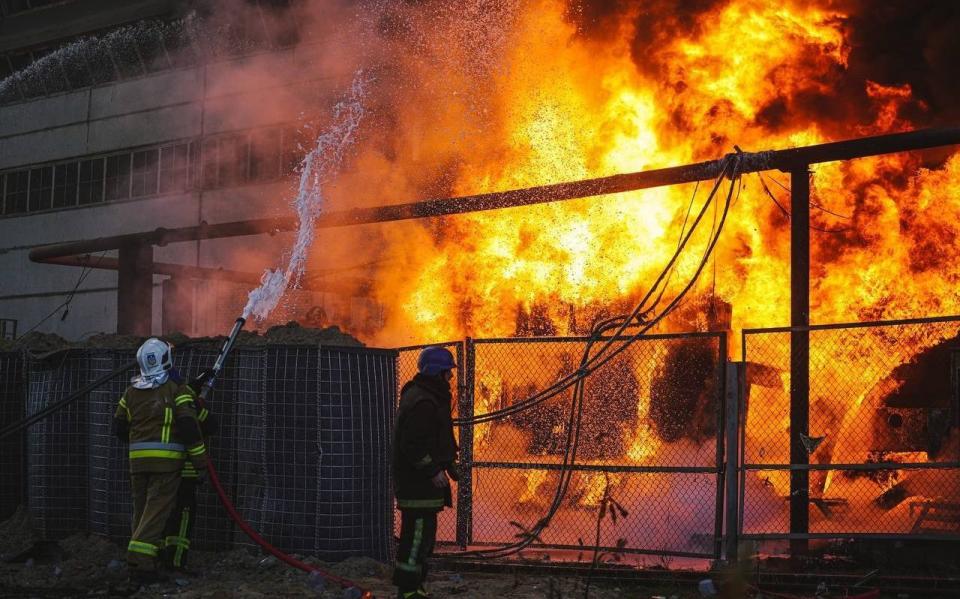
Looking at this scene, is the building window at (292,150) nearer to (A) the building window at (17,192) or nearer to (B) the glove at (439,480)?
(A) the building window at (17,192)

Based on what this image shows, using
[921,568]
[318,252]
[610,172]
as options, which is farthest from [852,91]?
[318,252]

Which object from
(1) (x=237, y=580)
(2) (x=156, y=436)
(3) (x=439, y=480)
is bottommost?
(1) (x=237, y=580)

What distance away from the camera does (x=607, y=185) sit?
10281 mm

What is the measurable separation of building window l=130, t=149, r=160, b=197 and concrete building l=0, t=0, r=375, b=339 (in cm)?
4

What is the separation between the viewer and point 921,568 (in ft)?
24.0

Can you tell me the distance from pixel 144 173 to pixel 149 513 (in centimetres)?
1851

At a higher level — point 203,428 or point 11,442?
point 203,428

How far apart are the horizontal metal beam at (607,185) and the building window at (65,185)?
36.7 ft

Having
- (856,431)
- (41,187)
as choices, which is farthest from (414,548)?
(41,187)

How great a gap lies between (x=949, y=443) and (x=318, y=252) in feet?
45.5

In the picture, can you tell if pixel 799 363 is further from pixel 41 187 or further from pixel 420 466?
pixel 41 187

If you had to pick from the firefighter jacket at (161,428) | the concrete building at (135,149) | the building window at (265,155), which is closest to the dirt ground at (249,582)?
the firefighter jacket at (161,428)

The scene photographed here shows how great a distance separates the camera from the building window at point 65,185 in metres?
25.6

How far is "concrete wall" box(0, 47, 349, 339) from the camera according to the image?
70.8ft
